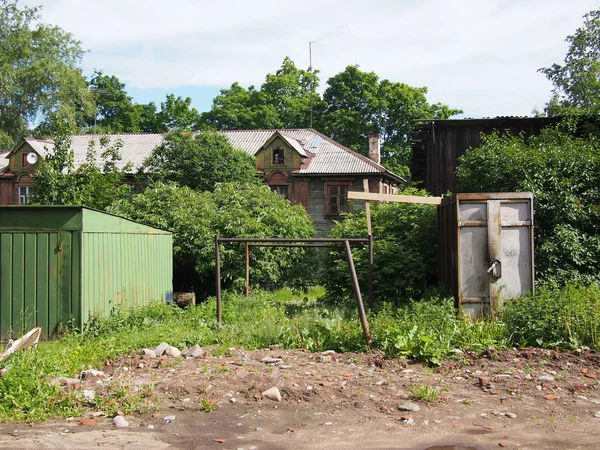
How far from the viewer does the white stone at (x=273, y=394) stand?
6499 mm

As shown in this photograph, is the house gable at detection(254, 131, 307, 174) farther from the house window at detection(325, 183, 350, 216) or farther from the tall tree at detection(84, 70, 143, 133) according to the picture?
the tall tree at detection(84, 70, 143, 133)

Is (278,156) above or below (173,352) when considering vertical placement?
above

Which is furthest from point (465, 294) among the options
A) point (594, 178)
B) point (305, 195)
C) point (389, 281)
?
point (305, 195)

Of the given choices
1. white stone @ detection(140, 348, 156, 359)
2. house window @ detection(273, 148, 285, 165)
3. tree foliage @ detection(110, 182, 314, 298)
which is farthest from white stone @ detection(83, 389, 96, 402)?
house window @ detection(273, 148, 285, 165)

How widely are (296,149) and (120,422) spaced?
91.2 ft

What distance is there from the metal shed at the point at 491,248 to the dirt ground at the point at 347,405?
2.22 meters

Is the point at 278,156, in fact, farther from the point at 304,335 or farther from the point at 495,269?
the point at 304,335

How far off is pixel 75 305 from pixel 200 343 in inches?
81.3

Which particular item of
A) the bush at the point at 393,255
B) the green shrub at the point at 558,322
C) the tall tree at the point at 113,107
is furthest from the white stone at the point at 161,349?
the tall tree at the point at 113,107

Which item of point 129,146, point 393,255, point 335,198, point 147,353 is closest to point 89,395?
point 147,353

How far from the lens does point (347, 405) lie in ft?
20.9

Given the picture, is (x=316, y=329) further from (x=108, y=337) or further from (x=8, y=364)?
(x=8, y=364)

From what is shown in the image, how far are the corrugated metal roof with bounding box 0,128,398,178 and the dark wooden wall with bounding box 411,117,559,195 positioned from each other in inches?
564

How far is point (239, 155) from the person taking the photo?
95.3 ft
